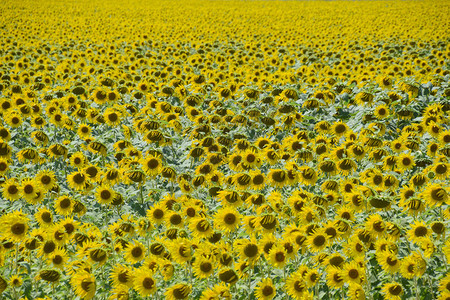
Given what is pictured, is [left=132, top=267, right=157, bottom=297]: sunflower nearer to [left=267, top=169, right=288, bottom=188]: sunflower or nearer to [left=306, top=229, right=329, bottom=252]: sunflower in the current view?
[left=306, top=229, right=329, bottom=252]: sunflower

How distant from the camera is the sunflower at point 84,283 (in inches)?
126

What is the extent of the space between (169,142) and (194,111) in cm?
139

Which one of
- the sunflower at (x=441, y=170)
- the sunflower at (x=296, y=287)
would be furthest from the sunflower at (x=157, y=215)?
the sunflower at (x=441, y=170)

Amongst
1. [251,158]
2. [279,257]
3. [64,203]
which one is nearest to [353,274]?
[279,257]

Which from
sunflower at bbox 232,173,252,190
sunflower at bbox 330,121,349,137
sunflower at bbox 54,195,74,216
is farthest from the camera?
sunflower at bbox 330,121,349,137

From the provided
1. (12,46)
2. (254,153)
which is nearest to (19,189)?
(254,153)

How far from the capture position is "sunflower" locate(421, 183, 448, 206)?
163 inches

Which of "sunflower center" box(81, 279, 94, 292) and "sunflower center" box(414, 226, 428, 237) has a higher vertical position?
"sunflower center" box(414, 226, 428, 237)

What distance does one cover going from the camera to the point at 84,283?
321 cm

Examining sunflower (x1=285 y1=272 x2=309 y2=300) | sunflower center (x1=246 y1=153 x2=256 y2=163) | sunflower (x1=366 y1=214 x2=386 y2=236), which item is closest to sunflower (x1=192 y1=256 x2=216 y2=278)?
sunflower (x1=285 y1=272 x2=309 y2=300)

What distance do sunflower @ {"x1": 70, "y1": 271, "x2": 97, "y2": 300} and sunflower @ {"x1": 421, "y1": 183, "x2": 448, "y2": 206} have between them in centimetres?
339

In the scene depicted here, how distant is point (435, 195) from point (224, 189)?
90.2 inches

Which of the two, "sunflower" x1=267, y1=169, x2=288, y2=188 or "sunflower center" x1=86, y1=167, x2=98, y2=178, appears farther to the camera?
"sunflower center" x1=86, y1=167, x2=98, y2=178

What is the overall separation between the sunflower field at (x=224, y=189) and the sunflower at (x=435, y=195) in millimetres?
13
